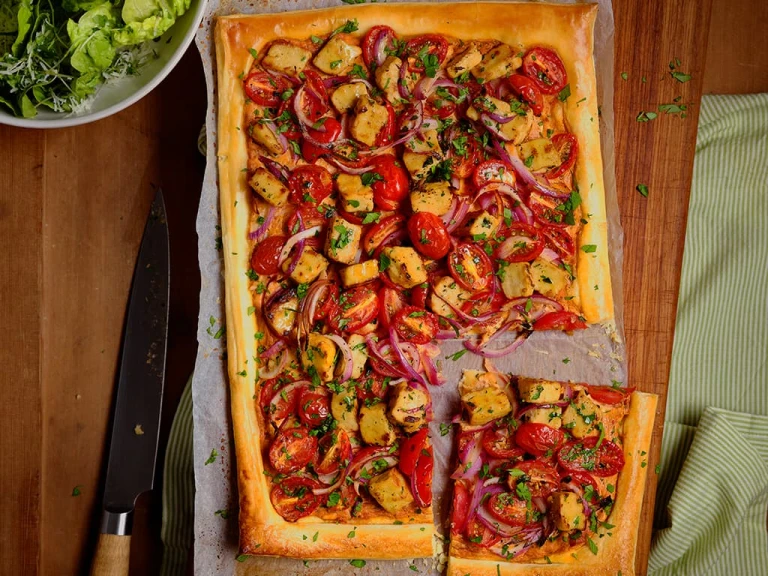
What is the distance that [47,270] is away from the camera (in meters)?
4.56

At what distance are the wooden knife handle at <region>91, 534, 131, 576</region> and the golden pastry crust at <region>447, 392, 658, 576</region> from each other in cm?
192

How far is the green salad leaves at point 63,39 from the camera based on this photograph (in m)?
3.67

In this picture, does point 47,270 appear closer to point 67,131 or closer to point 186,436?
point 67,131

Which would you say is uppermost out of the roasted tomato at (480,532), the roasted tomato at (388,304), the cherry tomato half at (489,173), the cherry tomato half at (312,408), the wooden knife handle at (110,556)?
the cherry tomato half at (489,173)

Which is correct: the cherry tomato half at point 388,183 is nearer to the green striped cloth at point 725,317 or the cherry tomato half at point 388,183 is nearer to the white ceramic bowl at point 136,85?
the white ceramic bowl at point 136,85

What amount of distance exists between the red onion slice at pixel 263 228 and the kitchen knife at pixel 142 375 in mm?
621

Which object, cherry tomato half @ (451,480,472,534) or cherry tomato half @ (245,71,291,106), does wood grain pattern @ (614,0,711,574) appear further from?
cherry tomato half @ (245,71,291,106)

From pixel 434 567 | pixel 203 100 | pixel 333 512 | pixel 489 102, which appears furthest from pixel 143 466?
pixel 489 102

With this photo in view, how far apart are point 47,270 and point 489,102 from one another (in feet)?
9.23

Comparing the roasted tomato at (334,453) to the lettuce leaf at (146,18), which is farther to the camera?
the roasted tomato at (334,453)

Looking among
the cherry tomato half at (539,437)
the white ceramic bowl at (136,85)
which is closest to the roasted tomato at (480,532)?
the cherry tomato half at (539,437)

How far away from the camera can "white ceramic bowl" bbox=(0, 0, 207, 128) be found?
3857mm

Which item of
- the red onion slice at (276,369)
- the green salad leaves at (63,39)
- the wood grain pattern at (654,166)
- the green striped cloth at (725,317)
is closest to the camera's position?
the green salad leaves at (63,39)

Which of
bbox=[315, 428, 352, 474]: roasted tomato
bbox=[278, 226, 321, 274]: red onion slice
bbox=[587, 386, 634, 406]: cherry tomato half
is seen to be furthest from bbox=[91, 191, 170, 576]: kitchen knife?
bbox=[587, 386, 634, 406]: cherry tomato half
